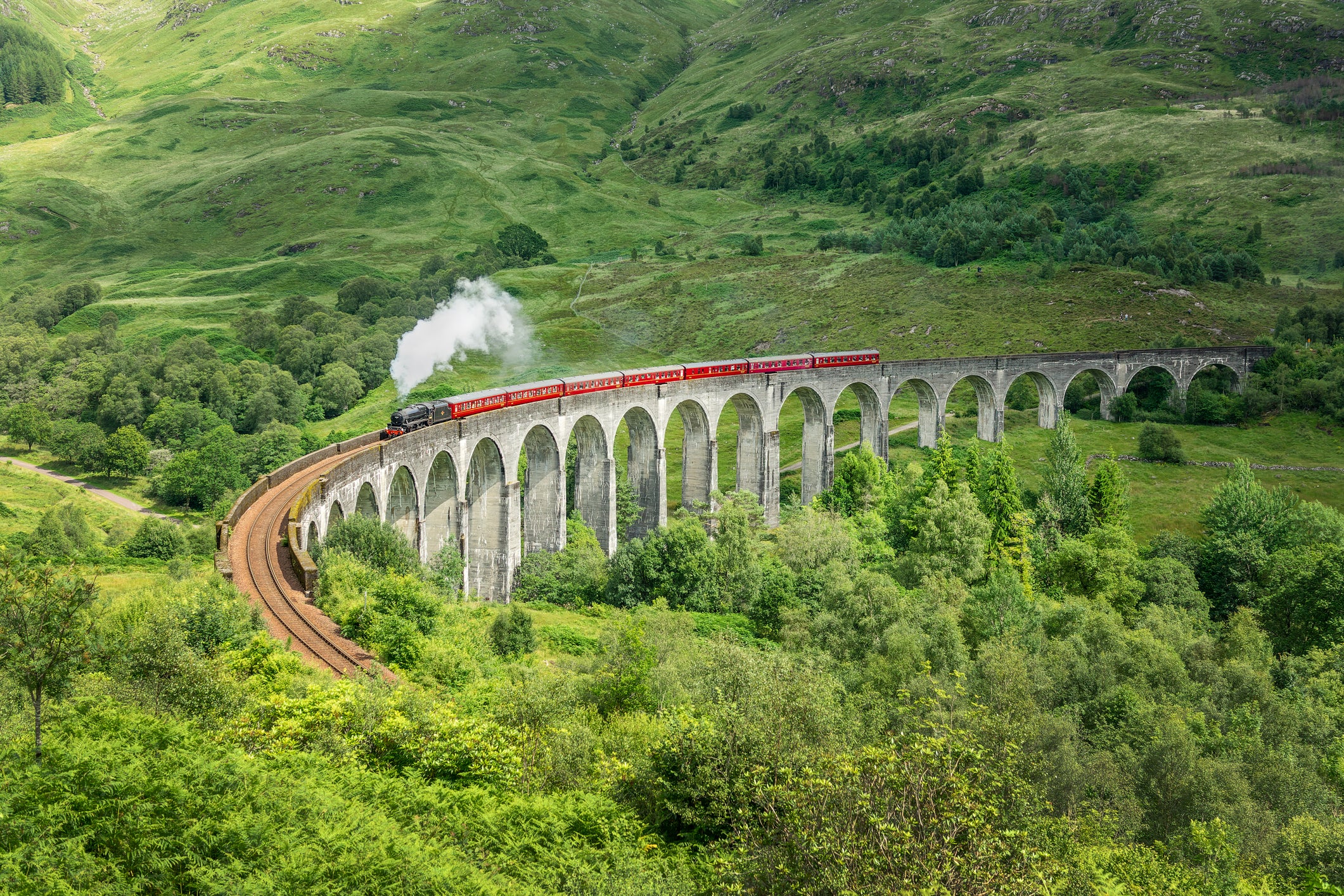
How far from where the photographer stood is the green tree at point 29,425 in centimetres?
10069

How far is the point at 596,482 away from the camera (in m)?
67.4

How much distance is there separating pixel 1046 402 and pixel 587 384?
2303 inches

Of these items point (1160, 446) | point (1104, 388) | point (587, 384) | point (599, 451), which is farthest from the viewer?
point (1104, 388)

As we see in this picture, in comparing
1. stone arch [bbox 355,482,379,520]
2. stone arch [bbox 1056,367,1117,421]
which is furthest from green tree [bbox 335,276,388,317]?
stone arch [bbox 355,482,379,520]

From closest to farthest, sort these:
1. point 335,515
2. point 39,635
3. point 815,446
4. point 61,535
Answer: point 39,635 → point 335,515 → point 61,535 → point 815,446

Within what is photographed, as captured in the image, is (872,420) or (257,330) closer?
(872,420)

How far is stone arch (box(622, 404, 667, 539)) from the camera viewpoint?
70750mm

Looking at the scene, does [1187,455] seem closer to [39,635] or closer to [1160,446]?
[1160,446]

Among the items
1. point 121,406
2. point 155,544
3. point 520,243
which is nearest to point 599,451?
point 155,544

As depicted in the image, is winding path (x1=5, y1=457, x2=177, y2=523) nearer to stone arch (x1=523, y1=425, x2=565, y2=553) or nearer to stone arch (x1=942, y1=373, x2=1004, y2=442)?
stone arch (x1=523, y1=425, x2=565, y2=553)

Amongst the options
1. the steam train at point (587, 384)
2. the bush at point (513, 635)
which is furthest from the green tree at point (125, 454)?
the bush at point (513, 635)

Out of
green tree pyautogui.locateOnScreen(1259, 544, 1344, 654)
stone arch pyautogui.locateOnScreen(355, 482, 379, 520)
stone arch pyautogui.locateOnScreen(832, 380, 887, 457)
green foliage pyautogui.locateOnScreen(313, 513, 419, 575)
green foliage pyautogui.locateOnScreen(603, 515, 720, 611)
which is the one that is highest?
stone arch pyautogui.locateOnScreen(832, 380, 887, 457)

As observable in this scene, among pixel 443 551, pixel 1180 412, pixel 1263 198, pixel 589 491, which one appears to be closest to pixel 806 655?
pixel 443 551

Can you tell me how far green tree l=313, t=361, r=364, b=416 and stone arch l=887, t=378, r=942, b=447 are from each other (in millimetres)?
64050
